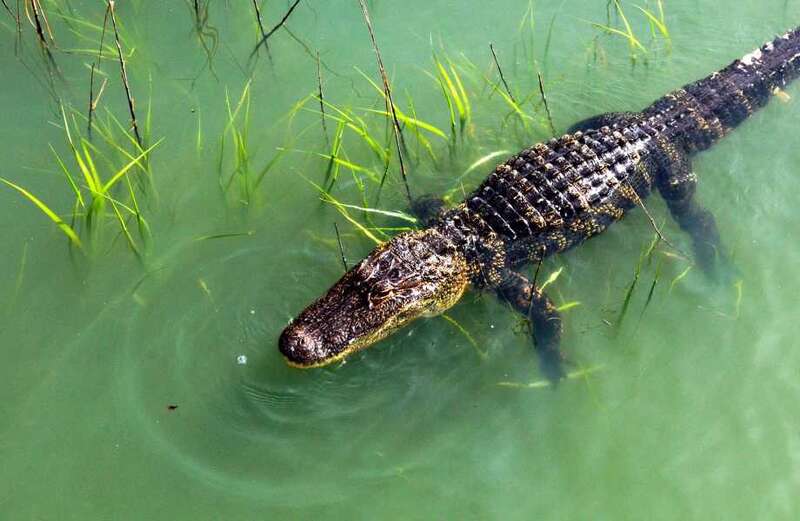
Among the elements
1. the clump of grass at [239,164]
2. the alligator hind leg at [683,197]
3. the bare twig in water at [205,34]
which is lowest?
the alligator hind leg at [683,197]

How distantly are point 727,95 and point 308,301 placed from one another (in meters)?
3.35

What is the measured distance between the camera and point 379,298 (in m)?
3.79

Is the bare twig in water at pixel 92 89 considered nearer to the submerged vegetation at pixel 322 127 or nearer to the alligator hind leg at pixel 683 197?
the submerged vegetation at pixel 322 127

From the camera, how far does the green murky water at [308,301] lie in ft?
11.2

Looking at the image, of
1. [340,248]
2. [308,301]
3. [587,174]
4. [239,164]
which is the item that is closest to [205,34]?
[239,164]

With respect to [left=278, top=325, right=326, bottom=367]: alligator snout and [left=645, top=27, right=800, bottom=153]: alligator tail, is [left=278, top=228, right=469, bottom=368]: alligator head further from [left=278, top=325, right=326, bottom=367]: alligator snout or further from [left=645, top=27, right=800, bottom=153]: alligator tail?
[left=645, top=27, right=800, bottom=153]: alligator tail

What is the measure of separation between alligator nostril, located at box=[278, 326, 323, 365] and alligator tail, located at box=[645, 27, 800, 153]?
2.83 metres

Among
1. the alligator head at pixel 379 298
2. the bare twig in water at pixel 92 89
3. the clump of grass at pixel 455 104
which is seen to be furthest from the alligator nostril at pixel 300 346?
the bare twig in water at pixel 92 89

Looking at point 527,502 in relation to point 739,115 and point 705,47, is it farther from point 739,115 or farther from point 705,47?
point 705,47

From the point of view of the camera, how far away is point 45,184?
14.1 feet

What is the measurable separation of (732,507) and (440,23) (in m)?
4.04

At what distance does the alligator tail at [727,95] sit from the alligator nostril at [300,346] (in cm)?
283

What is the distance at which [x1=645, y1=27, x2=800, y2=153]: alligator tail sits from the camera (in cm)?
466

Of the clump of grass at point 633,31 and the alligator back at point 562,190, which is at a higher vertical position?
the clump of grass at point 633,31
